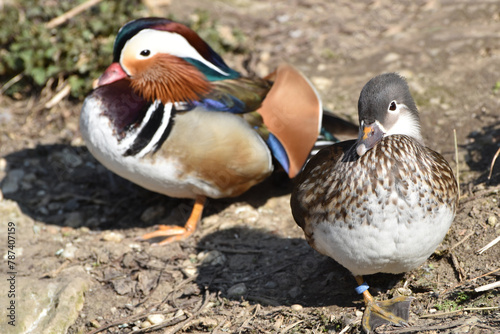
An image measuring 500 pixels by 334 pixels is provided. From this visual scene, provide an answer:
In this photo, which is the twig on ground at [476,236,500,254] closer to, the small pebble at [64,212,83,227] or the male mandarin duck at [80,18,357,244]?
the male mandarin duck at [80,18,357,244]

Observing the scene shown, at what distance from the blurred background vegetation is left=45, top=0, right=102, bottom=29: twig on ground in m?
0.03

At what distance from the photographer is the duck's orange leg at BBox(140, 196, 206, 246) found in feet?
13.8

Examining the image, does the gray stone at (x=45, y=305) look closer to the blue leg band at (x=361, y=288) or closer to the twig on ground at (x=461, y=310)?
the blue leg band at (x=361, y=288)

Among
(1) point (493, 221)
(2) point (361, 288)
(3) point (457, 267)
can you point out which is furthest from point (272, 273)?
(1) point (493, 221)

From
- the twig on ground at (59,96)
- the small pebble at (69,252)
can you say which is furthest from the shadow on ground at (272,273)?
the twig on ground at (59,96)

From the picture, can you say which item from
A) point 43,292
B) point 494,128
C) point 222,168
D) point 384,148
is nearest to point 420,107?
point 494,128

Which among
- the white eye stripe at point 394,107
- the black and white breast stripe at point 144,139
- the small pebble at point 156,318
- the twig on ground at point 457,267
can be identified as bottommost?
the small pebble at point 156,318

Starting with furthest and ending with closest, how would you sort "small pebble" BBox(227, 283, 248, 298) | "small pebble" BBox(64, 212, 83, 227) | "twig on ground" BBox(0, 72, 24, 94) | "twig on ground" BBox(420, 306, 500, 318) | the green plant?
"twig on ground" BBox(0, 72, 24, 94) → the green plant → "small pebble" BBox(64, 212, 83, 227) → "small pebble" BBox(227, 283, 248, 298) → "twig on ground" BBox(420, 306, 500, 318)

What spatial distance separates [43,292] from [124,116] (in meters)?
1.20

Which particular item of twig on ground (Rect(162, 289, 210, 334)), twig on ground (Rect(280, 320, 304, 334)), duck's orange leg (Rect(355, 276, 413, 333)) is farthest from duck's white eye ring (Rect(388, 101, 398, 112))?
twig on ground (Rect(162, 289, 210, 334))

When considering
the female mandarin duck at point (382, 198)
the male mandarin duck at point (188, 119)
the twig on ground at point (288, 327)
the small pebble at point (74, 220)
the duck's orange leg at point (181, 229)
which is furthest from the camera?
the small pebble at point (74, 220)

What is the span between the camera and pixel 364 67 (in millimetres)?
5473

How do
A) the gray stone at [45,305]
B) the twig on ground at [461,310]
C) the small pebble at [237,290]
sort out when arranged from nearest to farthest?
the twig on ground at [461,310] → the gray stone at [45,305] → the small pebble at [237,290]

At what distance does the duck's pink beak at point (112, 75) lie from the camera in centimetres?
412
